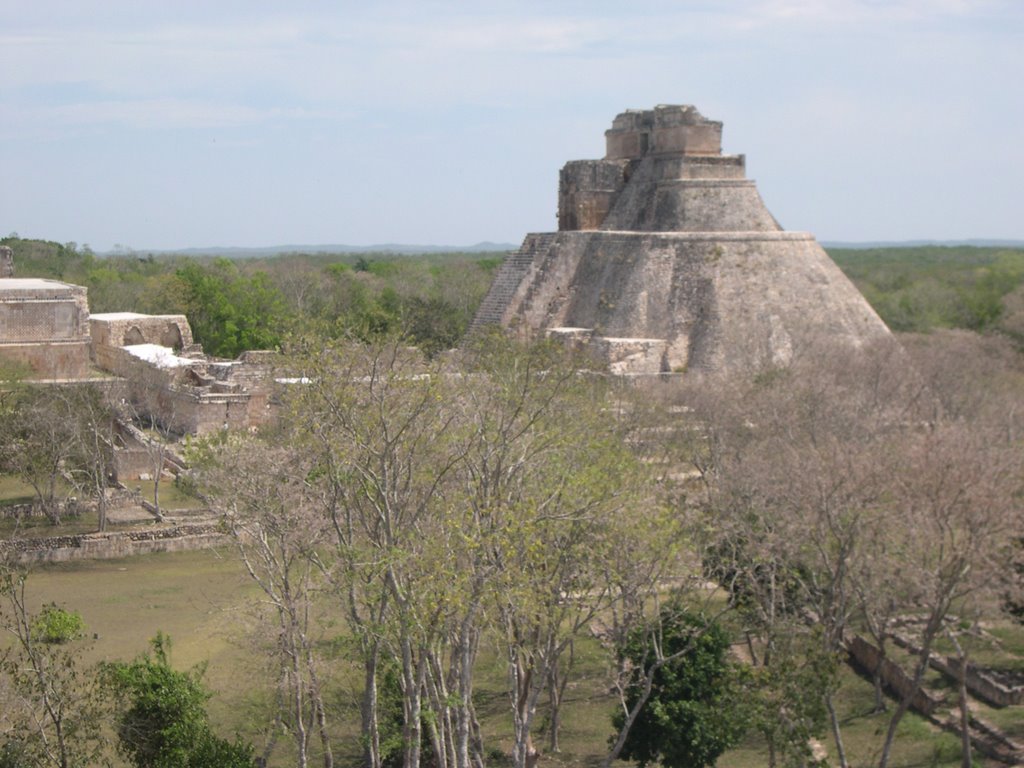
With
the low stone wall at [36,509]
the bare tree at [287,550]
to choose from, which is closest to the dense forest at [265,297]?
the low stone wall at [36,509]

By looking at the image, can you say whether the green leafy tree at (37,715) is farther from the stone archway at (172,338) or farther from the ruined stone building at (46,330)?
the stone archway at (172,338)

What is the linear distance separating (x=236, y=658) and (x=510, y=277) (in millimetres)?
16894

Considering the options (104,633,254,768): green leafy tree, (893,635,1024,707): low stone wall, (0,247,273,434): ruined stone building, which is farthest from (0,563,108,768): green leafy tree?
(0,247,273,434): ruined stone building

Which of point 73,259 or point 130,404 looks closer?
point 130,404

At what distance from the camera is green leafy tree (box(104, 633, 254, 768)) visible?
33.3ft

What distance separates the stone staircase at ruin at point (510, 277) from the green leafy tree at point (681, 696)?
1699cm

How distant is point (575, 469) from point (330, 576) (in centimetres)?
208

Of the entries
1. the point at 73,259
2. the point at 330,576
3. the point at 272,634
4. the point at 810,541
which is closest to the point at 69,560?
the point at 272,634

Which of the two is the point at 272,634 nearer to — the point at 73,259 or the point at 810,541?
the point at 810,541

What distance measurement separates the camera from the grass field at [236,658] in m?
12.0

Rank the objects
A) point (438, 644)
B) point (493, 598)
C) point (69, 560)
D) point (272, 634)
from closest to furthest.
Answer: point (493, 598)
point (438, 644)
point (272, 634)
point (69, 560)

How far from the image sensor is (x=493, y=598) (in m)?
8.63

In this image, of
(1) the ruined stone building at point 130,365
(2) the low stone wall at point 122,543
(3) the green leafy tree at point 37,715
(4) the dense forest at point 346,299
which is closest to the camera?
(3) the green leafy tree at point 37,715

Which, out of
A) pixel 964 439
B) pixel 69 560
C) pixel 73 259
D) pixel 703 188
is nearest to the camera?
pixel 964 439
